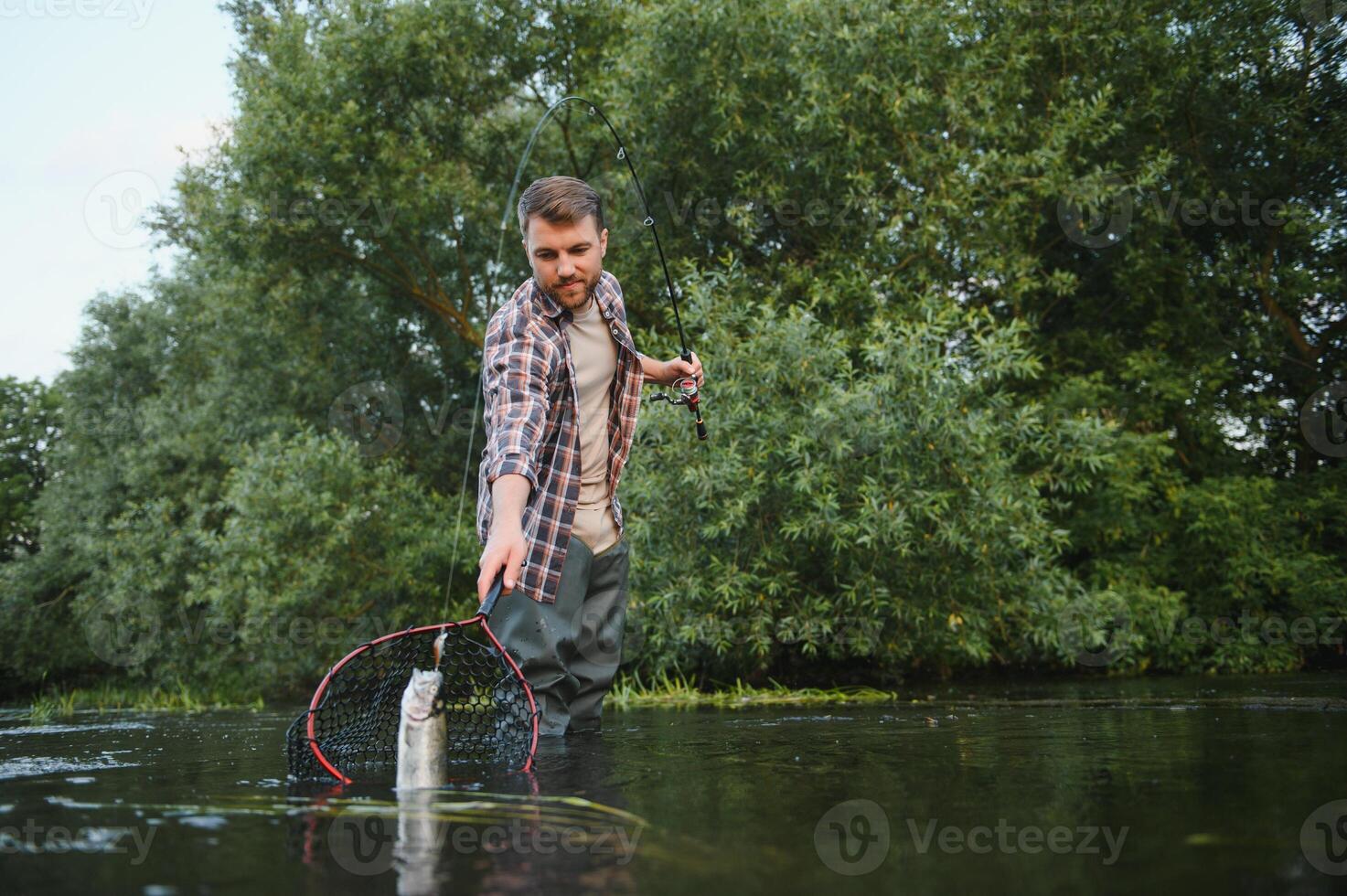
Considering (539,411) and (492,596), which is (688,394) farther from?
(492,596)

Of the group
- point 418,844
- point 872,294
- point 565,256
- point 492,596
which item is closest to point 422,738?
point 492,596

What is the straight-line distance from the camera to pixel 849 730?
3.88 meters

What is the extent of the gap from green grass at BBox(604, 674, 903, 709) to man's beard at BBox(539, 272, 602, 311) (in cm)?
379

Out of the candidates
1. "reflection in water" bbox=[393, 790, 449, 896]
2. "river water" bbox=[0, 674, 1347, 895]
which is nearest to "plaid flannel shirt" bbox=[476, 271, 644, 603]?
"river water" bbox=[0, 674, 1347, 895]

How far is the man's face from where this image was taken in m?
3.33

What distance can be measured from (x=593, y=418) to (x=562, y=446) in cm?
24

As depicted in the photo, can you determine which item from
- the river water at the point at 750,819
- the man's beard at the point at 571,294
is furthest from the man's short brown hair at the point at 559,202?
the river water at the point at 750,819

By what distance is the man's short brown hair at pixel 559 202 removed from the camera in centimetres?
325

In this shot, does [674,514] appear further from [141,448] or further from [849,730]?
[141,448]

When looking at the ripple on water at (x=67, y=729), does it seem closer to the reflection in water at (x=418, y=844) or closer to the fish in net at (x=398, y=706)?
the fish in net at (x=398, y=706)

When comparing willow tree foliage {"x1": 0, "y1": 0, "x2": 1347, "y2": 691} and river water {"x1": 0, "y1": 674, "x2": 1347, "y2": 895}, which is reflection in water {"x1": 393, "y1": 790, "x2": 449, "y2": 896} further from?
willow tree foliage {"x1": 0, "y1": 0, "x2": 1347, "y2": 691}

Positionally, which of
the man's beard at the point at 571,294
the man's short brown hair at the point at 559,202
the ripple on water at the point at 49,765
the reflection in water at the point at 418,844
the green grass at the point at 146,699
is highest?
the man's short brown hair at the point at 559,202

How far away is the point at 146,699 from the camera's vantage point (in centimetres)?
1291

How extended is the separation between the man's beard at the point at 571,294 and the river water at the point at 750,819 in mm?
1431
